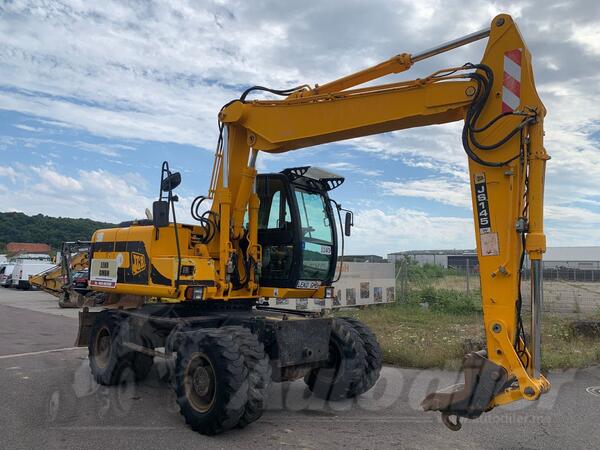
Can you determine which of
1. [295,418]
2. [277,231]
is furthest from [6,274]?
[295,418]

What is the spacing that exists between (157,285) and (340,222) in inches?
105

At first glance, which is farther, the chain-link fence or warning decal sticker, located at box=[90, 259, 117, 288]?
the chain-link fence

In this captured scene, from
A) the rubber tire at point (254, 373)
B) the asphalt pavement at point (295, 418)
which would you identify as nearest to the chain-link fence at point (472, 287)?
the asphalt pavement at point (295, 418)

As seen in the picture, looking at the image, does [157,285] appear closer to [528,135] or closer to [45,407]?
[45,407]

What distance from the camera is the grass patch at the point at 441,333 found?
9.71m

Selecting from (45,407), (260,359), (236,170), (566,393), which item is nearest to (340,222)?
(236,170)

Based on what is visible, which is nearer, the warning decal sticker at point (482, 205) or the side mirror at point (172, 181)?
the warning decal sticker at point (482, 205)

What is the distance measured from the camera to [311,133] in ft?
21.5

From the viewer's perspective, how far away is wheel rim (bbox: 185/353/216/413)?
5930 millimetres

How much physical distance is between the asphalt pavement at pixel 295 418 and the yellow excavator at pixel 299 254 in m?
0.33

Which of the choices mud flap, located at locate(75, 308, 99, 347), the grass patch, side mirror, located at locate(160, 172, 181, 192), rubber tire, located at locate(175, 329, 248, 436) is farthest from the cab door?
the grass patch

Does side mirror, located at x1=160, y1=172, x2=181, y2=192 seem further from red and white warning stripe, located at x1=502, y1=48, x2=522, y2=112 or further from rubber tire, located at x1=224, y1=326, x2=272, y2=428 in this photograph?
red and white warning stripe, located at x1=502, y1=48, x2=522, y2=112

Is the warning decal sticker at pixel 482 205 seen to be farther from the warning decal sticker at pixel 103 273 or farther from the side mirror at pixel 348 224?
the warning decal sticker at pixel 103 273

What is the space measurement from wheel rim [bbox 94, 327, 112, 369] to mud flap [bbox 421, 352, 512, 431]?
17.7 feet
